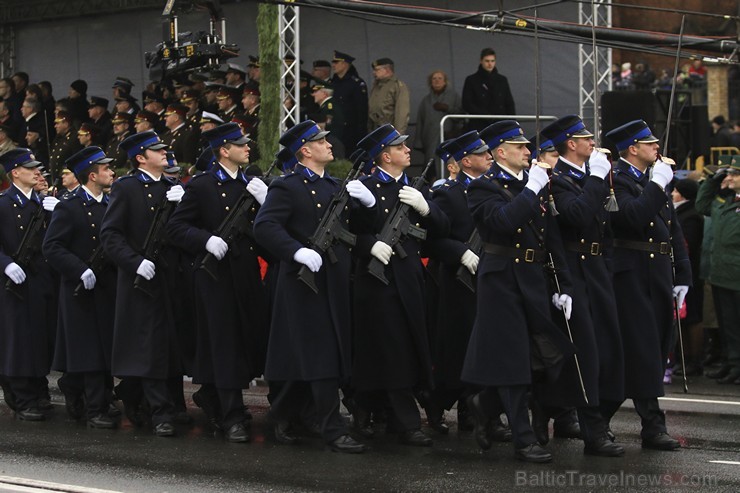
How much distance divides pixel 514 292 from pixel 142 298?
9.43 ft

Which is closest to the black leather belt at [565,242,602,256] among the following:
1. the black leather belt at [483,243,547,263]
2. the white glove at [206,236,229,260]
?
the black leather belt at [483,243,547,263]

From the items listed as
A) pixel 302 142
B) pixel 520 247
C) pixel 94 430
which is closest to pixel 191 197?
pixel 302 142

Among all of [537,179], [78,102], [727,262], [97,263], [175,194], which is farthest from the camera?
[78,102]

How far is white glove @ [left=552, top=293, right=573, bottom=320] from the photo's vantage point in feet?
28.5

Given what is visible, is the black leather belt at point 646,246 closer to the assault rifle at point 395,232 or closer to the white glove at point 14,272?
the assault rifle at point 395,232

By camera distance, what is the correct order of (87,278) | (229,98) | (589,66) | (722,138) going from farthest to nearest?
(722,138) → (589,66) → (229,98) → (87,278)

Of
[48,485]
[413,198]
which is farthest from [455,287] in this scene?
[48,485]

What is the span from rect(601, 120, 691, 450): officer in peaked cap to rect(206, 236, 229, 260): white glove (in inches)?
101

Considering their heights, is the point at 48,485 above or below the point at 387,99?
below

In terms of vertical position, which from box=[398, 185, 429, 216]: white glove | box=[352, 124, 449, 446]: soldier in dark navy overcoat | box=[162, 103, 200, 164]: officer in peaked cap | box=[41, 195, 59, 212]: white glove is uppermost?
box=[162, 103, 200, 164]: officer in peaked cap

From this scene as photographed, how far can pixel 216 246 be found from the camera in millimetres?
9680

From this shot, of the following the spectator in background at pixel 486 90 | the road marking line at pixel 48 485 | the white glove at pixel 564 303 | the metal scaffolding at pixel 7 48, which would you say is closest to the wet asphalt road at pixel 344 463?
the road marking line at pixel 48 485

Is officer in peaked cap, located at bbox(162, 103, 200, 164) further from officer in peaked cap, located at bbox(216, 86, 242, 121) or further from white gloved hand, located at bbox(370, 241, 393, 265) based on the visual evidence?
white gloved hand, located at bbox(370, 241, 393, 265)

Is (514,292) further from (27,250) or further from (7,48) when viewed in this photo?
(7,48)
